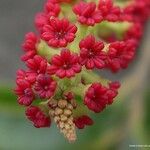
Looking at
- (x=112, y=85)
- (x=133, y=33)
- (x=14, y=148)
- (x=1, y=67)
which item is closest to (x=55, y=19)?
→ (x=112, y=85)

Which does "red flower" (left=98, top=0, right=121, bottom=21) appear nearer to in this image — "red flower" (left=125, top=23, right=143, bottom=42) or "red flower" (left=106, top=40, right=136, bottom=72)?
"red flower" (left=106, top=40, right=136, bottom=72)

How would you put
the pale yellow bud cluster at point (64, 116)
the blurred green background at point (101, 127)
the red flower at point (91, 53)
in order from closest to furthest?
the pale yellow bud cluster at point (64, 116)
the red flower at point (91, 53)
the blurred green background at point (101, 127)

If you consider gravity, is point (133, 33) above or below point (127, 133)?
above

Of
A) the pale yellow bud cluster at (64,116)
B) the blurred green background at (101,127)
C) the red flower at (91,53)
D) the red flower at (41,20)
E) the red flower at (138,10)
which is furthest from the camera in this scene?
the blurred green background at (101,127)

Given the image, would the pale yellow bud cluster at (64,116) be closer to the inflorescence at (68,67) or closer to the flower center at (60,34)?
the inflorescence at (68,67)

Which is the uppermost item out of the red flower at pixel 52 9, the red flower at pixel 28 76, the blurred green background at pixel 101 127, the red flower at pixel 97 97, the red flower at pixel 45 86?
the red flower at pixel 52 9

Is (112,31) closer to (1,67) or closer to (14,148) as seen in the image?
(14,148)

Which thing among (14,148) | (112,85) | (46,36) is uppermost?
(46,36)

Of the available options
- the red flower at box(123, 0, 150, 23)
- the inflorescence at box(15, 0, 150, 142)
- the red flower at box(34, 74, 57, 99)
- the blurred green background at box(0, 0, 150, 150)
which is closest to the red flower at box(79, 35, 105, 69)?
the inflorescence at box(15, 0, 150, 142)

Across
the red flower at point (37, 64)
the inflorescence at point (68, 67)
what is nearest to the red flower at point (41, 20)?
the inflorescence at point (68, 67)
